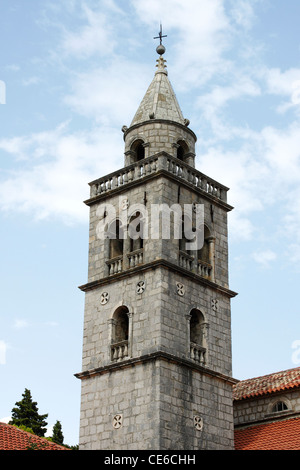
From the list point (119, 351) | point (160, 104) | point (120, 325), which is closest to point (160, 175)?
point (160, 104)

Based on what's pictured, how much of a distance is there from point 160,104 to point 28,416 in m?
21.6

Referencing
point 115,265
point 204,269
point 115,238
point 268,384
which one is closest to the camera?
point 115,265

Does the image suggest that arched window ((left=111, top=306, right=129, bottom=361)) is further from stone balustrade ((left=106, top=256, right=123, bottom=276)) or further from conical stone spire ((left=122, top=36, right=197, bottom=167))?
conical stone spire ((left=122, top=36, right=197, bottom=167))

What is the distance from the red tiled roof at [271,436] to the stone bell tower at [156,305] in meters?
1.26

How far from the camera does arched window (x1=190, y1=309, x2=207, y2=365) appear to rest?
29.4 meters

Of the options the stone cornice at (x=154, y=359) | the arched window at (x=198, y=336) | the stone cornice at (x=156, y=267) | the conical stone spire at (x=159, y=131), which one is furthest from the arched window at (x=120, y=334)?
the conical stone spire at (x=159, y=131)

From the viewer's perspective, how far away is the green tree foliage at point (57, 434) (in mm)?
46519

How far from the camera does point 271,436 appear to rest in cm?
3000

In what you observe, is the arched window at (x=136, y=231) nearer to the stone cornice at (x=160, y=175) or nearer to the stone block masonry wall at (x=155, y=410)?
the stone cornice at (x=160, y=175)

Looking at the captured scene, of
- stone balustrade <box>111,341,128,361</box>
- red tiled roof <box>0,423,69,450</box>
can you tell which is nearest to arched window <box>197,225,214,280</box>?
stone balustrade <box>111,341,128,361</box>

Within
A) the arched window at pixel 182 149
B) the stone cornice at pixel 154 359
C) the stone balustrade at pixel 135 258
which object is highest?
the arched window at pixel 182 149

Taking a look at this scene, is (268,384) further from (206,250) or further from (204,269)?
(206,250)

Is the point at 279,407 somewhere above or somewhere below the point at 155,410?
above
